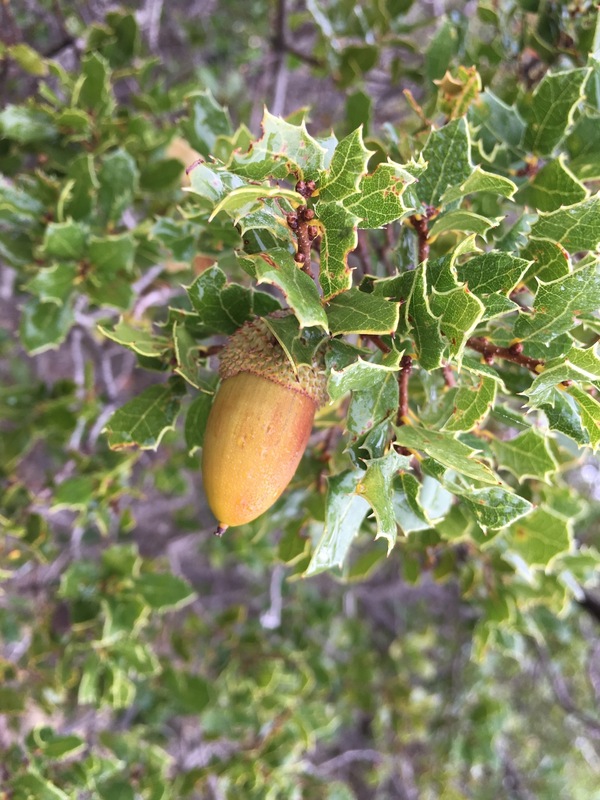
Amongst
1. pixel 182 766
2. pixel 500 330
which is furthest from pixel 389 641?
pixel 500 330

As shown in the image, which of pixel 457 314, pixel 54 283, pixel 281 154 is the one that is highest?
pixel 281 154

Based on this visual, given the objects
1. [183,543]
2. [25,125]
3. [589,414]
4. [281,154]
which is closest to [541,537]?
[589,414]

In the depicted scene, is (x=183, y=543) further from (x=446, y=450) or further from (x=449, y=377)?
(x=446, y=450)

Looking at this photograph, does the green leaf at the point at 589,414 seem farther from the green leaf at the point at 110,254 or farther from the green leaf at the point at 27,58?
the green leaf at the point at 27,58

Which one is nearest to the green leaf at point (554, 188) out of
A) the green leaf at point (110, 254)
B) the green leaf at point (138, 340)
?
the green leaf at point (138, 340)

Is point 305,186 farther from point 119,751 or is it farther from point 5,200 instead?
point 119,751
